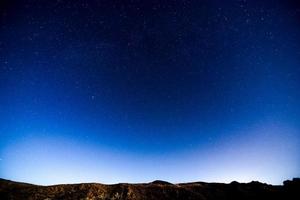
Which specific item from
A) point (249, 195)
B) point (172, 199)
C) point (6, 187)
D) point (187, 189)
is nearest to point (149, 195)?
point (172, 199)

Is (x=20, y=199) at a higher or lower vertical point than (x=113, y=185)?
lower

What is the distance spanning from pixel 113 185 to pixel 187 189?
1128cm

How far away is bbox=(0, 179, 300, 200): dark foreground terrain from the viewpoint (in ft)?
120

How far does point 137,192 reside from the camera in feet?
128

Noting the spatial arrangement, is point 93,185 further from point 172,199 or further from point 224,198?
point 224,198

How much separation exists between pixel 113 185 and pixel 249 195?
20723 millimetres

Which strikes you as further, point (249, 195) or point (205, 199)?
point (249, 195)

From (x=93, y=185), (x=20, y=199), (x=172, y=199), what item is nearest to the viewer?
(x=20, y=199)

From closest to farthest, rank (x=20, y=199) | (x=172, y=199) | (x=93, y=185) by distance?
(x=20, y=199), (x=172, y=199), (x=93, y=185)

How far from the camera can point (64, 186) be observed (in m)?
39.2

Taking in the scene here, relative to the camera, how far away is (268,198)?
130 feet

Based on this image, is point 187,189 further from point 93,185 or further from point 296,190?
point 296,190

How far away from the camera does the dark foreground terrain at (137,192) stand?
36.6 metres

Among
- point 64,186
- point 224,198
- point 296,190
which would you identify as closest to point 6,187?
point 64,186
